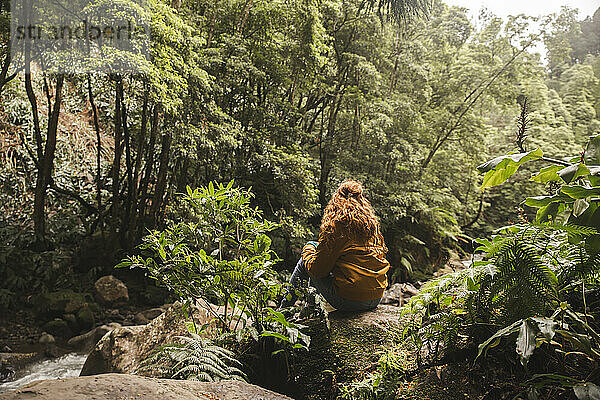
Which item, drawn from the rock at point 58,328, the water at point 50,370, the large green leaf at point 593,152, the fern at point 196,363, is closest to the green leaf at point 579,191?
the large green leaf at point 593,152

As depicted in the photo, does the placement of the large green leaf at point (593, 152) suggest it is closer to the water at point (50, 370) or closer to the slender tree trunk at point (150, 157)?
the water at point (50, 370)

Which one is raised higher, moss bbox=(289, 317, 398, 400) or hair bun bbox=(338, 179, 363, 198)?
hair bun bbox=(338, 179, 363, 198)

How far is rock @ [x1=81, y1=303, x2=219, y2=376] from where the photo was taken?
288 centimetres

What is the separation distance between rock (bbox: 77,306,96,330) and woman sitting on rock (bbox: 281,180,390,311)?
4.27 metres

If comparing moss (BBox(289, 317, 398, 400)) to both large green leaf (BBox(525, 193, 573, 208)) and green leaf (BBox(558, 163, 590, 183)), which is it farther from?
green leaf (BBox(558, 163, 590, 183))

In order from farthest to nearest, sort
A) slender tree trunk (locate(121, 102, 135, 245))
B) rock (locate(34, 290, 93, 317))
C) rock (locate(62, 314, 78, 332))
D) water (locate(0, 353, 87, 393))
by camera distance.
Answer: slender tree trunk (locate(121, 102, 135, 245)) → rock (locate(34, 290, 93, 317)) → rock (locate(62, 314, 78, 332)) → water (locate(0, 353, 87, 393))

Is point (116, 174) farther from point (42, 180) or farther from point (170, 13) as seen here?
point (170, 13)

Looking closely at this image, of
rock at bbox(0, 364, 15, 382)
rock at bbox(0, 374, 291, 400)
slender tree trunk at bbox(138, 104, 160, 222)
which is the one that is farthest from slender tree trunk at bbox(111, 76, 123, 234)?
rock at bbox(0, 374, 291, 400)

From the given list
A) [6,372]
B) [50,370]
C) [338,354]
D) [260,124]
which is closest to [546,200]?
[338,354]

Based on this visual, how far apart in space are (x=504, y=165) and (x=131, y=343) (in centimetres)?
281

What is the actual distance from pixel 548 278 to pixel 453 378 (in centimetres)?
63

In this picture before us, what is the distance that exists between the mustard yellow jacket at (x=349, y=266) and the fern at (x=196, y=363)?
99cm

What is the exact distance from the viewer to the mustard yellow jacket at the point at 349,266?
9.42 ft

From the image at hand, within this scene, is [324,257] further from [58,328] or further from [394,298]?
[58,328]
